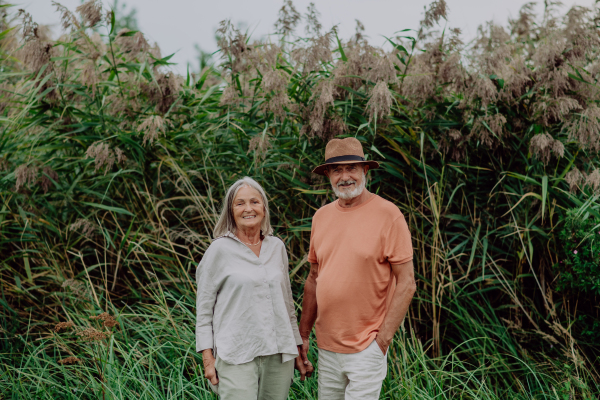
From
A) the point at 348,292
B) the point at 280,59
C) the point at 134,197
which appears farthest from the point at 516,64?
the point at 134,197

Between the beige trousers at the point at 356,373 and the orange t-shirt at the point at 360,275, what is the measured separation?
49 mm

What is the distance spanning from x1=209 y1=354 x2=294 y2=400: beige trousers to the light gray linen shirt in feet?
0.20

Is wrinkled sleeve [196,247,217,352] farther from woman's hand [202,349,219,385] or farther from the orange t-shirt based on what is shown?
the orange t-shirt

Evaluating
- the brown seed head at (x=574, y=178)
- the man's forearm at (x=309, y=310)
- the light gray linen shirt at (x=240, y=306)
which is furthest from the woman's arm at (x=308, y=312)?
the brown seed head at (x=574, y=178)

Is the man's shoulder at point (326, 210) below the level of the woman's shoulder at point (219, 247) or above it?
above

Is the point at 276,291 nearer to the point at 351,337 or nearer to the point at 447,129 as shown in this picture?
the point at 351,337

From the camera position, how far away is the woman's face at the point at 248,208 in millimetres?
2596

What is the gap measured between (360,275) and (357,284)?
0.17 ft

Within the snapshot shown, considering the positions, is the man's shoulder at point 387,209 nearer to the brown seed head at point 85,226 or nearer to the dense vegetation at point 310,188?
the dense vegetation at point 310,188

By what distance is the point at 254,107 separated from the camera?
159 inches

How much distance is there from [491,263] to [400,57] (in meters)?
1.84

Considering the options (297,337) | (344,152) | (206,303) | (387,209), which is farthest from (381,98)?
(206,303)

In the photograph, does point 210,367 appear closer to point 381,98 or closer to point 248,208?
point 248,208

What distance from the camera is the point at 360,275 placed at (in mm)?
2570
